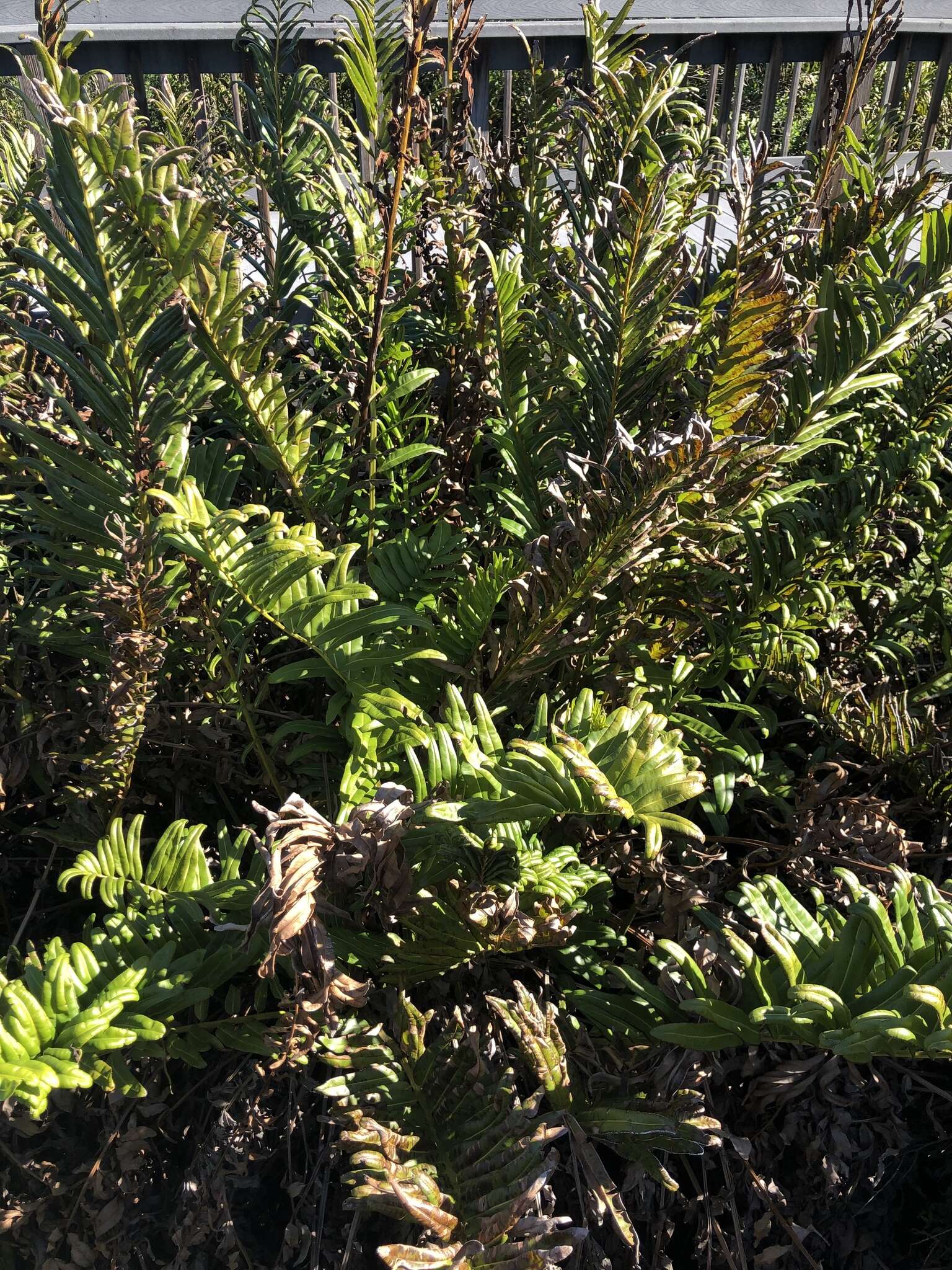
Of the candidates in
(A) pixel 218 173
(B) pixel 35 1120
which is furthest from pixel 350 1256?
(A) pixel 218 173

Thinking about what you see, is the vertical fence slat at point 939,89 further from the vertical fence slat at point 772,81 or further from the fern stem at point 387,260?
the fern stem at point 387,260

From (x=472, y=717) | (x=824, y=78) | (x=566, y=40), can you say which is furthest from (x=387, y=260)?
(x=566, y=40)

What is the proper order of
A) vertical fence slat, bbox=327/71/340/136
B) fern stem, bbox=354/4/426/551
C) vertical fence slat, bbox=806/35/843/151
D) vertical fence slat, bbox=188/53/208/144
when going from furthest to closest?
vertical fence slat, bbox=806/35/843/151, vertical fence slat, bbox=327/71/340/136, vertical fence slat, bbox=188/53/208/144, fern stem, bbox=354/4/426/551

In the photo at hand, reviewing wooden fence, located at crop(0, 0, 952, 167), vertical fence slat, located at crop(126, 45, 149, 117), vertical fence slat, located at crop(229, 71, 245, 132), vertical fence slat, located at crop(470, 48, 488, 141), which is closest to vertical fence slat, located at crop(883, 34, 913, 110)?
wooden fence, located at crop(0, 0, 952, 167)

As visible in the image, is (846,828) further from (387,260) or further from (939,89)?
(939,89)

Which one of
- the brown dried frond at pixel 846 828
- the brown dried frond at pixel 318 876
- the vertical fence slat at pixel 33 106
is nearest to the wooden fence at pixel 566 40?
the vertical fence slat at pixel 33 106

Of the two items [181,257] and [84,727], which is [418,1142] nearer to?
[84,727]

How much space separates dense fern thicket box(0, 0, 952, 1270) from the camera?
3.61 feet

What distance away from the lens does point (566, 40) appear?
3.23m

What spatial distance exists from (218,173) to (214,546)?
3.45ft

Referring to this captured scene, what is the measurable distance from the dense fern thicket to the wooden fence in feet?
3.94

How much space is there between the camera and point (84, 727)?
1.56 meters

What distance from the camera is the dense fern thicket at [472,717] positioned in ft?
3.61

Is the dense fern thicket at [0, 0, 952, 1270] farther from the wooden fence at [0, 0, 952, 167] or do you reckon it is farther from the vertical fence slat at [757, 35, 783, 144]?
the vertical fence slat at [757, 35, 783, 144]
